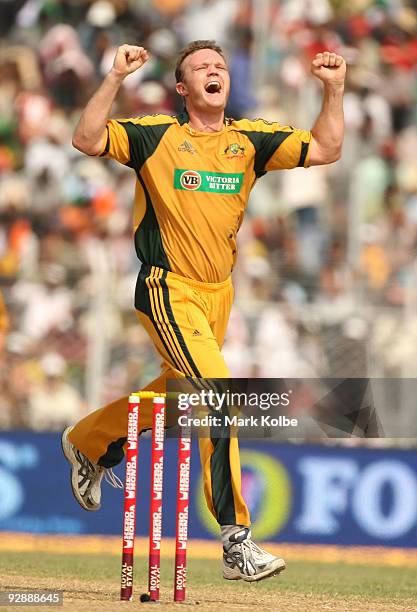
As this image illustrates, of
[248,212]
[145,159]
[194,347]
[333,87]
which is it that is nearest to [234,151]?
[145,159]

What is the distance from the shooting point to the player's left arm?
5887 mm

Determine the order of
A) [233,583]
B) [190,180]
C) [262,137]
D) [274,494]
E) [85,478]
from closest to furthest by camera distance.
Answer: [190,180]
[262,137]
[85,478]
[233,583]
[274,494]

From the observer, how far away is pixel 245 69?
13453 mm

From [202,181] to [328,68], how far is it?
764 millimetres

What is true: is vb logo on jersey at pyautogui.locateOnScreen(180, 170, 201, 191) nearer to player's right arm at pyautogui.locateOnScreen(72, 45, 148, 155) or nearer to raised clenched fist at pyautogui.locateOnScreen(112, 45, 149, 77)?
player's right arm at pyautogui.locateOnScreen(72, 45, 148, 155)

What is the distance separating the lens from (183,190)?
5867 mm

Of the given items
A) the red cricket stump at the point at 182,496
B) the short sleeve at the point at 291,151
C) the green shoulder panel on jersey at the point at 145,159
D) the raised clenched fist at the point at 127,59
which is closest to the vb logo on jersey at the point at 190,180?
the green shoulder panel on jersey at the point at 145,159

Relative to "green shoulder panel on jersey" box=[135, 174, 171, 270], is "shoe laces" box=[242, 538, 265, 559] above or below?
below

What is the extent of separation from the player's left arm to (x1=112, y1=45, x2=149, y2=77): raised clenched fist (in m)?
0.81

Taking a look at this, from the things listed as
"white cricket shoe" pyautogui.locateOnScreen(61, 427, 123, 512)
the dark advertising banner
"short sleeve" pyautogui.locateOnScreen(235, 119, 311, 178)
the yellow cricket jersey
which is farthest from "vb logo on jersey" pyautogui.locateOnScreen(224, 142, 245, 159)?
the dark advertising banner

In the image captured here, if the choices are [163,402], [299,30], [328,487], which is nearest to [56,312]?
[328,487]

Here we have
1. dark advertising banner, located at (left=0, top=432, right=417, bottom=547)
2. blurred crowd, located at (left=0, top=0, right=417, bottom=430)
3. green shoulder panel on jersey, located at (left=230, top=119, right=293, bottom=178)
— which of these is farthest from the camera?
blurred crowd, located at (left=0, top=0, right=417, bottom=430)

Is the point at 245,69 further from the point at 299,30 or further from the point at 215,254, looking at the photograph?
the point at 215,254

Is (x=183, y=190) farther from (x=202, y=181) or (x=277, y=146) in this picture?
(x=277, y=146)
